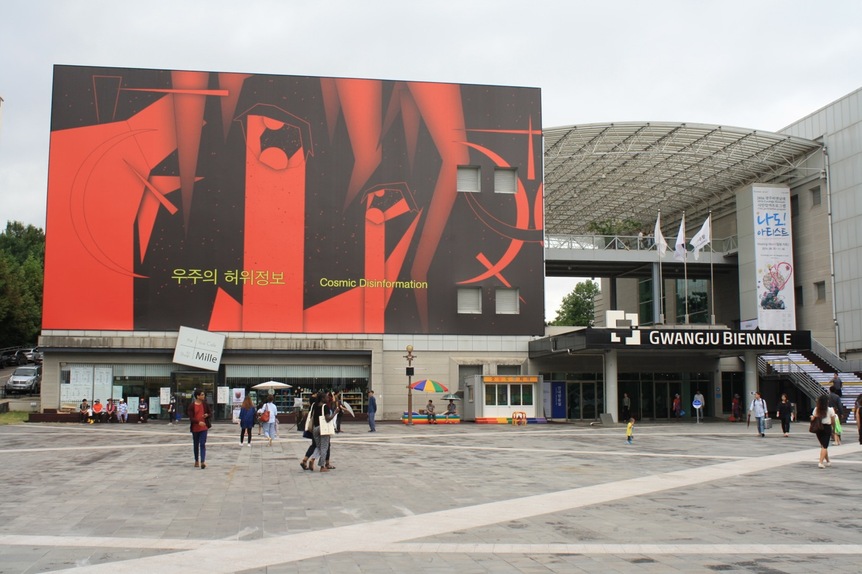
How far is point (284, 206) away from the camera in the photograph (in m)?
44.8

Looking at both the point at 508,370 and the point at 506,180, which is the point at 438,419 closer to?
the point at 508,370

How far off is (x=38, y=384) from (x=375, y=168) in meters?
24.7

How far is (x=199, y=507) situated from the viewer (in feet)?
44.7

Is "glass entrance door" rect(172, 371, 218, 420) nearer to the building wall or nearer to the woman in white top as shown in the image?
the woman in white top

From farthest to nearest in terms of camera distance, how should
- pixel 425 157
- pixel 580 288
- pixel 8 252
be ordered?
pixel 580 288 < pixel 8 252 < pixel 425 157

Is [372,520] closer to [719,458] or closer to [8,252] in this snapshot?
[719,458]

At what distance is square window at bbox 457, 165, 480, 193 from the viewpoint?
46.9 metres

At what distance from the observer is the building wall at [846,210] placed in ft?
152

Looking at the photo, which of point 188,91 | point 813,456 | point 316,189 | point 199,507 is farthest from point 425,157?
point 199,507

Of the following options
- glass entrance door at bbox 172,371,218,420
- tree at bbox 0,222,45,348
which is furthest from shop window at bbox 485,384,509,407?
tree at bbox 0,222,45,348

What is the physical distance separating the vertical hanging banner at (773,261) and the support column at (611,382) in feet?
49.9

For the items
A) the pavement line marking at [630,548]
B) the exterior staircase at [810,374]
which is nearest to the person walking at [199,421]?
the pavement line marking at [630,548]

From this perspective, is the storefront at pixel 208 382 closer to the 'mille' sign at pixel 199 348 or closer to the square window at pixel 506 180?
the 'mille' sign at pixel 199 348

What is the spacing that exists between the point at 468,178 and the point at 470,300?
23.4 ft
